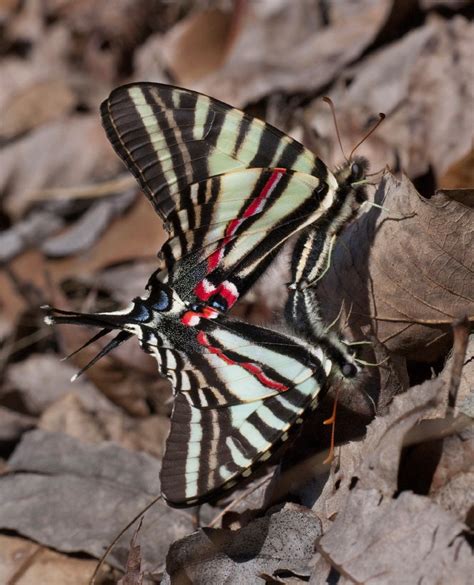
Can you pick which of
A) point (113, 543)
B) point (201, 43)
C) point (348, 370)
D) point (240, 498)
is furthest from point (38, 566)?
point (201, 43)

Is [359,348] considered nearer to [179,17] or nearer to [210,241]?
[210,241]

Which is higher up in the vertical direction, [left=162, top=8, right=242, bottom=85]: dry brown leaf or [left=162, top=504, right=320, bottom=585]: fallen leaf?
[left=162, top=8, right=242, bottom=85]: dry brown leaf

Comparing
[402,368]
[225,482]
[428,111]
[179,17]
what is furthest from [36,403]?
[179,17]

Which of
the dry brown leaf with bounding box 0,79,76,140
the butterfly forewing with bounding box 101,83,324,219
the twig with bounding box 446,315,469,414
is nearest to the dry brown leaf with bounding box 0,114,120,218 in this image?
the dry brown leaf with bounding box 0,79,76,140

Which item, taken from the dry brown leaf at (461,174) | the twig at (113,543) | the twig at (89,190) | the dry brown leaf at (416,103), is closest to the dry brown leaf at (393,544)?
the twig at (113,543)

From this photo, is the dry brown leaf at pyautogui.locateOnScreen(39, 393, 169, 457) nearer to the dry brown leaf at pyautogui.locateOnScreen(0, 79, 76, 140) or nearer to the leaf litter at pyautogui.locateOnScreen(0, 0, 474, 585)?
the leaf litter at pyautogui.locateOnScreen(0, 0, 474, 585)

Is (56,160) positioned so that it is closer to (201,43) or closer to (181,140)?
(201,43)
